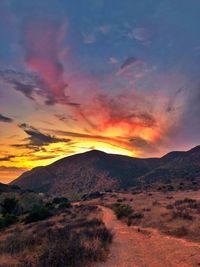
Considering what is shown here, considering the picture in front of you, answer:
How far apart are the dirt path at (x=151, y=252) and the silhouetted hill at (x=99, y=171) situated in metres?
101

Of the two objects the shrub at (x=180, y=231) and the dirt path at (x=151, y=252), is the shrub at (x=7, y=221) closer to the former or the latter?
the dirt path at (x=151, y=252)

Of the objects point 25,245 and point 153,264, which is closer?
point 153,264

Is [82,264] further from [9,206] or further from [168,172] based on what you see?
[168,172]

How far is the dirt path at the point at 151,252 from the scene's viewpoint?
36.3 feet

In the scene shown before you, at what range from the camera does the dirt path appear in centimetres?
1107

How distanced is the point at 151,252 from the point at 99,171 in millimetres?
139937

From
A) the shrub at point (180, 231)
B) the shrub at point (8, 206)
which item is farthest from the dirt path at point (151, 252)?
the shrub at point (8, 206)

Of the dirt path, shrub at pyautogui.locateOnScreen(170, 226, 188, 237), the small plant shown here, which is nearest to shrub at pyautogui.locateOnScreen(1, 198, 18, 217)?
the small plant

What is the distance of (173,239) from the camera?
16.0 meters

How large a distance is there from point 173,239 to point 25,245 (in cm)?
816

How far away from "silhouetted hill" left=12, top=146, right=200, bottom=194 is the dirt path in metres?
101

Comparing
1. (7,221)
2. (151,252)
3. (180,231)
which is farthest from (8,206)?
(151,252)

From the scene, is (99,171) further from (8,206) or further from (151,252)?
(151,252)

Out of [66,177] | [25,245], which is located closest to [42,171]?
[66,177]
